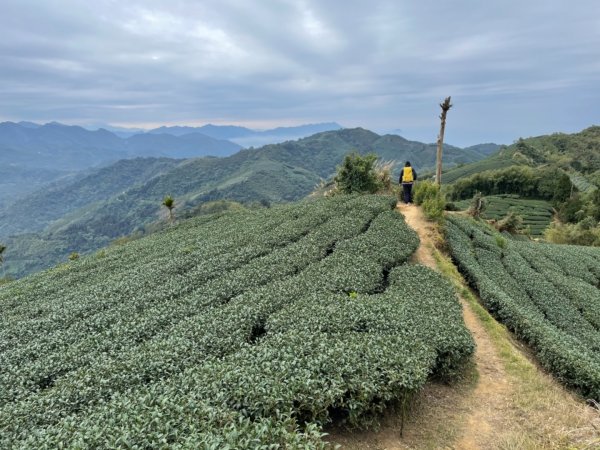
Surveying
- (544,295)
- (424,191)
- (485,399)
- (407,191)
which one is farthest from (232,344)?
(407,191)

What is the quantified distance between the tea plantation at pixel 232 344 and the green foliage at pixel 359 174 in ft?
34.0

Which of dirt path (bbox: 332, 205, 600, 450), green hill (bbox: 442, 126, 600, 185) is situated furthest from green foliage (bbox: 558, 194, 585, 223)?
dirt path (bbox: 332, 205, 600, 450)

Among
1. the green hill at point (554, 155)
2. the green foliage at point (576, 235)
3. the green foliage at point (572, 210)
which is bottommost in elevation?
the green foliage at point (576, 235)

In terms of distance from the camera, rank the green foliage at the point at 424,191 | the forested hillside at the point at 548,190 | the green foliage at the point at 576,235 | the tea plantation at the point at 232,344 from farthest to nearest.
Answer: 1. the forested hillside at the point at 548,190
2. the green foliage at the point at 576,235
3. the green foliage at the point at 424,191
4. the tea plantation at the point at 232,344

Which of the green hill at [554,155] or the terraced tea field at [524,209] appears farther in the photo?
the green hill at [554,155]

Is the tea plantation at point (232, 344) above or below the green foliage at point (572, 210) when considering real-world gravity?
above

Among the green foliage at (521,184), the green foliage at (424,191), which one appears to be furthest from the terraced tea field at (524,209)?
the green foliage at (424,191)

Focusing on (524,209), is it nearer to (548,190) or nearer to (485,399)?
(548,190)

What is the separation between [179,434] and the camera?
5.76m

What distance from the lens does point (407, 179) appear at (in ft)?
80.6

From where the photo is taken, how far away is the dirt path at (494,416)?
736 centimetres

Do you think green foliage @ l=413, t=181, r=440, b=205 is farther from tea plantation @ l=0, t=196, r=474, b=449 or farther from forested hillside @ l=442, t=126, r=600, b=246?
forested hillside @ l=442, t=126, r=600, b=246

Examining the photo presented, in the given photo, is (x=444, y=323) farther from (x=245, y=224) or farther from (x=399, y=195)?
(x=399, y=195)

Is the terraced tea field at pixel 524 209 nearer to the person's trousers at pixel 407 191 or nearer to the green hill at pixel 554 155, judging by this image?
the green hill at pixel 554 155
